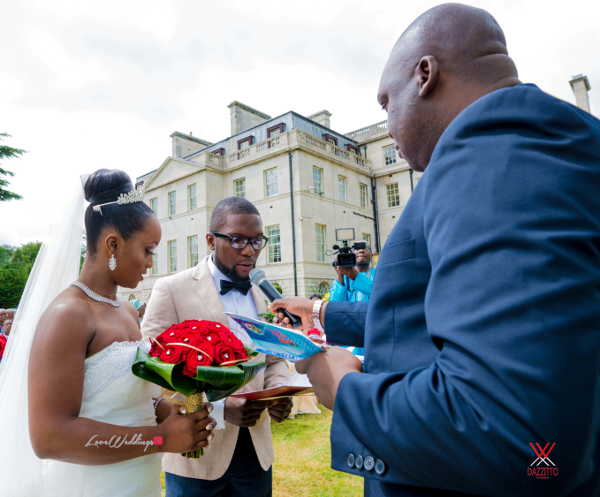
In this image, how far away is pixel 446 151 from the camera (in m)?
0.84

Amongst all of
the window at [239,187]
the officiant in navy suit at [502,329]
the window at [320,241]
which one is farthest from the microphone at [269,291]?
the window at [239,187]

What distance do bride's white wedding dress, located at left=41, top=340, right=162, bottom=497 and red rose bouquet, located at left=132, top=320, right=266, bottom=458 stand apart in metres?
→ 0.33

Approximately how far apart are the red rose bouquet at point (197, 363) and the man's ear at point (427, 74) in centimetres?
133

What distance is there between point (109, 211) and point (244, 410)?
5.04 ft

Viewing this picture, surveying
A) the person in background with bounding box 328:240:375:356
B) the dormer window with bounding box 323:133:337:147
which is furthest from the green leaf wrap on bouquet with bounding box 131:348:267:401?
the dormer window with bounding box 323:133:337:147

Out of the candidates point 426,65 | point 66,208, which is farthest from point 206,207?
point 426,65

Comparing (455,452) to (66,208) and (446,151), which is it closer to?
(446,151)

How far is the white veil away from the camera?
2123 millimetres

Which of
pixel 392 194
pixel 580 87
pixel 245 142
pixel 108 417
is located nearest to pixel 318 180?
pixel 392 194

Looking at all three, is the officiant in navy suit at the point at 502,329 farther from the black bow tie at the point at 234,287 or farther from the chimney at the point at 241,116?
the chimney at the point at 241,116

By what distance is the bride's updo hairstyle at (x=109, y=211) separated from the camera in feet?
7.38

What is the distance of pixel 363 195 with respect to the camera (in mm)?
A: 29250

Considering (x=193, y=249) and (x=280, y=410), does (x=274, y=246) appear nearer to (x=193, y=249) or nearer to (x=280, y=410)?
(x=193, y=249)

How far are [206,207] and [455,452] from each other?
2706cm
